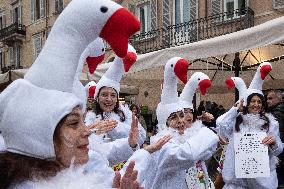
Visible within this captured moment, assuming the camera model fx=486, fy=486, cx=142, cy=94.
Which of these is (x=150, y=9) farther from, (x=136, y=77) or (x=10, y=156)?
(x=10, y=156)

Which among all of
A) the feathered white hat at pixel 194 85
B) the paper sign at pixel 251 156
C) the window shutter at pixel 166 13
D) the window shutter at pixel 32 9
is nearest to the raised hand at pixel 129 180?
the feathered white hat at pixel 194 85

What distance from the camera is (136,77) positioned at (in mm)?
9289

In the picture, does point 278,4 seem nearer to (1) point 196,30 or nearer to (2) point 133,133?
(1) point 196,30

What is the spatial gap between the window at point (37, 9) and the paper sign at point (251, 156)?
78.4ft

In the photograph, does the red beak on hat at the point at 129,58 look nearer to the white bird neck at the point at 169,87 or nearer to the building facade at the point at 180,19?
the white bird neck at the point at 169,87

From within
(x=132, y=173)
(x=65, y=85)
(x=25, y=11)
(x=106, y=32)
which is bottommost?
(x=132, y=173)

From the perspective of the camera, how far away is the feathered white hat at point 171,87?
4.47 m

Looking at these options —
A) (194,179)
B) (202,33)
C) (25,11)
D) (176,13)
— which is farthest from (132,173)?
(25,11)

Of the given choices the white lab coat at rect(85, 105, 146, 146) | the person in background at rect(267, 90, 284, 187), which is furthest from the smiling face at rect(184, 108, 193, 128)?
the person in background at rect(267, 90, 284, 187)

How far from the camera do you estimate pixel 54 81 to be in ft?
6.15

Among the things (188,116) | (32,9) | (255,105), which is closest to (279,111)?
(255,105)

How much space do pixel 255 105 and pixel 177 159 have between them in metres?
2.22

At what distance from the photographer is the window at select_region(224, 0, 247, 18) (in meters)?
15.4

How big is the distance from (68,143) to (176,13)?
17054mm
